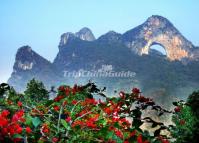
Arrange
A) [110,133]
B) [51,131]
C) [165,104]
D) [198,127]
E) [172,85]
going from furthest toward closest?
[172,85] → [165,104] → [198,127] → [51,131] → [110,133]

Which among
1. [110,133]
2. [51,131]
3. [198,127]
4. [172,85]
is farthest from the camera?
[172,85]

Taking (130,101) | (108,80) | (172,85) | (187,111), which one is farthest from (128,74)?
(130,101)

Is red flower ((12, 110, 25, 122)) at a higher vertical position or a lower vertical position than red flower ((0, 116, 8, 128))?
higher

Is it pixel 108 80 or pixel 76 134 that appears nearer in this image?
pixel 76 134

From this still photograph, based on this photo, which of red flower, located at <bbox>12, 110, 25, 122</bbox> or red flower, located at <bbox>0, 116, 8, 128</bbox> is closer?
red flower, located at <bbox>0, 116, 8, 128</bbox>

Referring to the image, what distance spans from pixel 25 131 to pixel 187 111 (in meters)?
22.3

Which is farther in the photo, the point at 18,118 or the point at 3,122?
the point at 18,118

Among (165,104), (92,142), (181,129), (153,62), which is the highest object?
(153,62)

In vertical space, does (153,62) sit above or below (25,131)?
above

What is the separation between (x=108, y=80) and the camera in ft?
628

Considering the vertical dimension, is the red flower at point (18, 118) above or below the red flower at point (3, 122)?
above

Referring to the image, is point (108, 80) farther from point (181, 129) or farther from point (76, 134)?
point (76, 134)

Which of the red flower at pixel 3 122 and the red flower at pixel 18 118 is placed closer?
the red flower at pixel 3 122

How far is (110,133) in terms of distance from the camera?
3949mm
